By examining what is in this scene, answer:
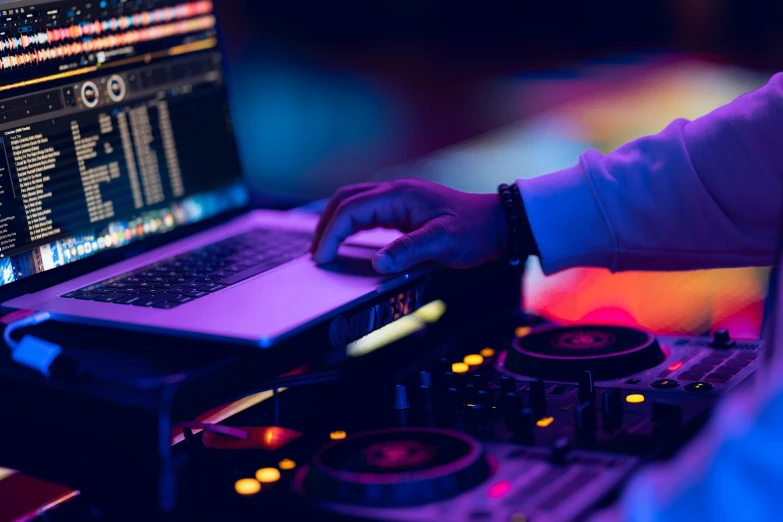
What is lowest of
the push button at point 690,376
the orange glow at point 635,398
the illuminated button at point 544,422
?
the push button at point 690,376

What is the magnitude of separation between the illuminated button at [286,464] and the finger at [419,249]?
28 cm

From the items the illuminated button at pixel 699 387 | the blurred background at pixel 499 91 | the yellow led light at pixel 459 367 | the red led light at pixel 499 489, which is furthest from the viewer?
the blurred background at pixel 499 91

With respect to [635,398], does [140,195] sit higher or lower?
higher

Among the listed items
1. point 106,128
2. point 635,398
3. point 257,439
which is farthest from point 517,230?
point 106,128

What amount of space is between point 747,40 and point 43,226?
3308 millimetres

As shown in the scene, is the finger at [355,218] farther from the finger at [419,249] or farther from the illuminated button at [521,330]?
the illuminated button at [521,330]

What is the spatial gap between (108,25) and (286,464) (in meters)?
0.72

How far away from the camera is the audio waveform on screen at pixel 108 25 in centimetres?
113

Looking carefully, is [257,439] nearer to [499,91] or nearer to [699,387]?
[699,387]

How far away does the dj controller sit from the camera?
0.72 meters

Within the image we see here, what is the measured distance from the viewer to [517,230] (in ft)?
3.90

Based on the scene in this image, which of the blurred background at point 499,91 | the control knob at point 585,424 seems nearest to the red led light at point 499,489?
the control knob at point 585,424

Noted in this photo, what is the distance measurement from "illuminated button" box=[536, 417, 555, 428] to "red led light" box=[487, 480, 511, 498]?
124 mm

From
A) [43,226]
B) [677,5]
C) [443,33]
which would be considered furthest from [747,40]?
[43,226]
